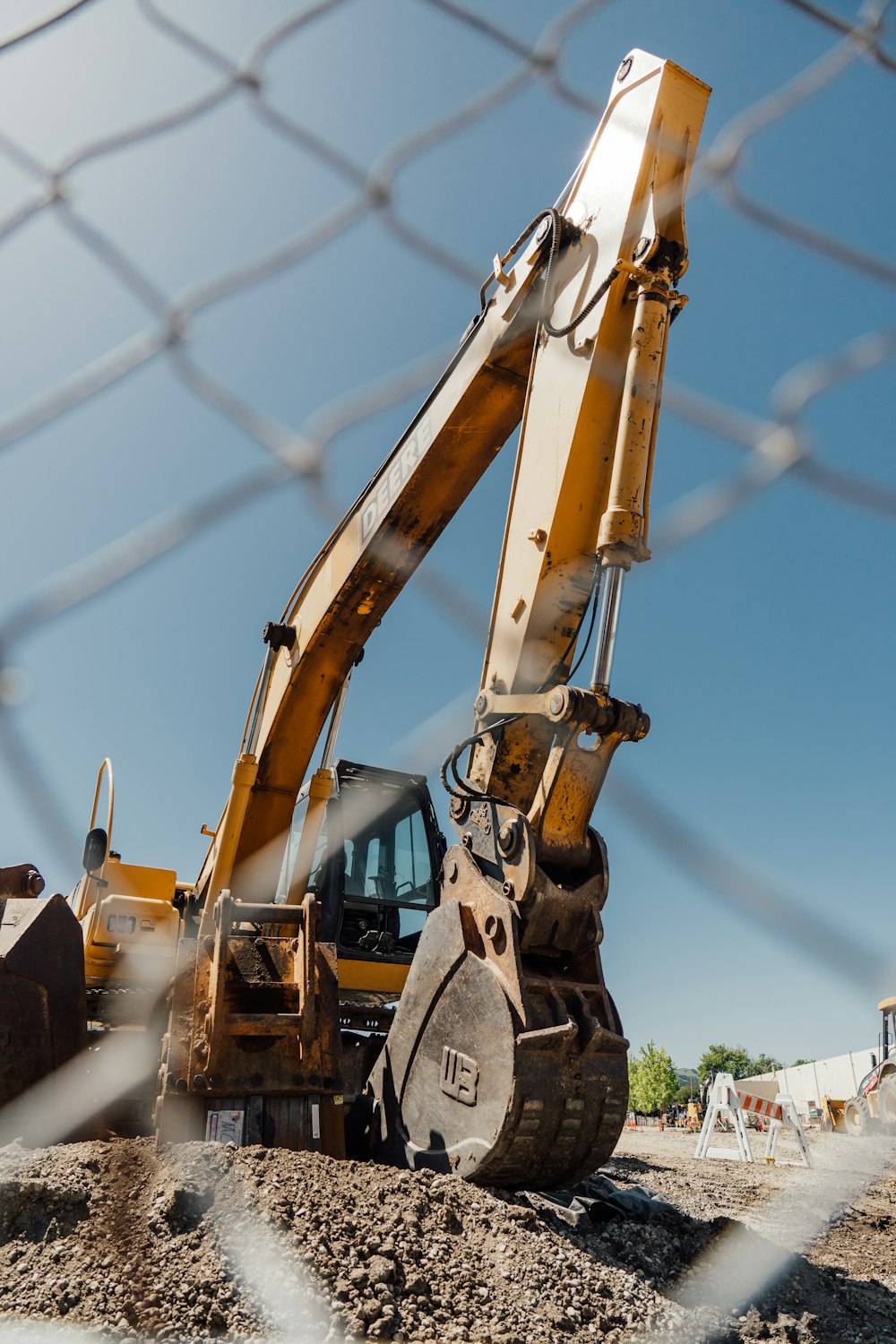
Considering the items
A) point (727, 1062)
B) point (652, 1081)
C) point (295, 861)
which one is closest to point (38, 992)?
point (295, 861)

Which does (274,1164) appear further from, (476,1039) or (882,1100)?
(882,1100)

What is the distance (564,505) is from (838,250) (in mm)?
2107

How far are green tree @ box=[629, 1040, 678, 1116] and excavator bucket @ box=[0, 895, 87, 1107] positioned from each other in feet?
147

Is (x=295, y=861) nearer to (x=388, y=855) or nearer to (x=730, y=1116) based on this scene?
(x=388, y=855)

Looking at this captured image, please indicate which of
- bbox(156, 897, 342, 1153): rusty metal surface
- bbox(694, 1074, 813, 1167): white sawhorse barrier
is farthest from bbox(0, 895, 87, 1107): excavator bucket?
bbox(694, 1074, 813, 1167): white sawhorse barrier

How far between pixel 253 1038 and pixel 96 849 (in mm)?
1211

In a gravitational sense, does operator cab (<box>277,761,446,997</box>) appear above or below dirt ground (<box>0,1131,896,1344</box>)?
above

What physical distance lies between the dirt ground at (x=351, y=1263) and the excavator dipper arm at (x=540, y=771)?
0.24 m

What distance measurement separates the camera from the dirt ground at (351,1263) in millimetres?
2412

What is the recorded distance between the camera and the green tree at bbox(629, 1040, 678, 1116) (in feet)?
149

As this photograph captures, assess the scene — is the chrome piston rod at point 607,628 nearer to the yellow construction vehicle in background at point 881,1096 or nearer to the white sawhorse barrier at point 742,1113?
the white sawhorse barrier at point 742,1113

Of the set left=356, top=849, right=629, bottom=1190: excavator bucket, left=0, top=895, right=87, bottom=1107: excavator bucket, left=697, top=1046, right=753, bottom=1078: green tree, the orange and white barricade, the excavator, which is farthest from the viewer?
left=697, top=1046, right=753, bottom=1078: green tree

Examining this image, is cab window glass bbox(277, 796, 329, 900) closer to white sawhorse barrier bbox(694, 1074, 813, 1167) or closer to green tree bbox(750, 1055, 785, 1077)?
white sawhorse barrier bbox(694, 1074, 813, 1167)

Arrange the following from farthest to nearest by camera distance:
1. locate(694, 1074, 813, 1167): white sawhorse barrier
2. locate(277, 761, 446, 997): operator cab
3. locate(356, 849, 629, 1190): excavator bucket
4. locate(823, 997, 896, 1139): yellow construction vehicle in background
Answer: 1. locate(823, 997, 896, 1139): yellow construction vehicle in background
2. locate(694, 1074, 813, 1167): white sawhorse barrier
3. locate(277, 761, 446, 997): operator cab
4. locate(356, 849, 629, 1190): excavator bucket
